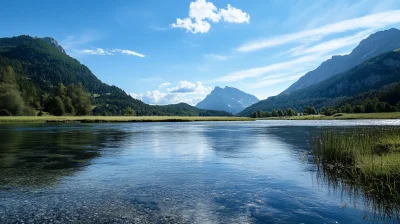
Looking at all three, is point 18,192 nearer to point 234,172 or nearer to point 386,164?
point 234,172

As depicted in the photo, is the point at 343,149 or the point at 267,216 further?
the point at 343,149

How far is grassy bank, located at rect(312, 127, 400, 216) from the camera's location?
13.3 metres

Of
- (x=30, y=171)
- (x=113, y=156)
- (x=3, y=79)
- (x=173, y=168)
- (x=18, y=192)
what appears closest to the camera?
(x=18, y=192)

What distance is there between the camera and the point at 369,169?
1639 centimetres

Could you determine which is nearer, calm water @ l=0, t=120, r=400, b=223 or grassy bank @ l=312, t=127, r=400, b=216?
calm water @ l=0, t=120, r=400, b=223

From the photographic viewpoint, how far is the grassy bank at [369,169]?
13.3 metres

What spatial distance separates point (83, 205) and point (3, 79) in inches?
6678

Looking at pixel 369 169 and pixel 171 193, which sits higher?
pixel 369 169

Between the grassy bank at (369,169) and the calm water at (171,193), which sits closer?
the calm water at (171,193)

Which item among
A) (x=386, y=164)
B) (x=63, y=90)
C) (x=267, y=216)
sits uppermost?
(x=63, y=90)

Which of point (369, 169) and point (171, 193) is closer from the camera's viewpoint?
point (171, 193)

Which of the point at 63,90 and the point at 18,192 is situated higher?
the point at 63,90

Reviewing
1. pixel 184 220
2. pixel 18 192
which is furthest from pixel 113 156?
pixel 184 220

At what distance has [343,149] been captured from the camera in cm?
2297
